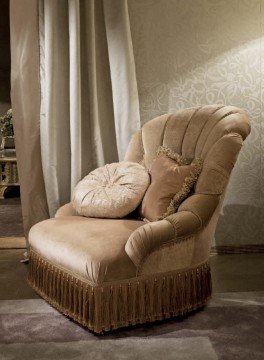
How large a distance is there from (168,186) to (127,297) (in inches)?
23.2

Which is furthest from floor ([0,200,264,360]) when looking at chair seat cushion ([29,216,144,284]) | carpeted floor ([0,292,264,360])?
chair seat cushion ([29,216,144,284])

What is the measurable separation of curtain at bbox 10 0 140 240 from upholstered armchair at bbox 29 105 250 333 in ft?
2.24

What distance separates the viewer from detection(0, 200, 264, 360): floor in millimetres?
1742

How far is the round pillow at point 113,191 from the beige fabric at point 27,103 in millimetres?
615

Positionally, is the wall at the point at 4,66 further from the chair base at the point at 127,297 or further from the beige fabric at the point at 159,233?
the chair base at the point at 127,297

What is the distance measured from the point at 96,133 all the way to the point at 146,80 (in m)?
0.49

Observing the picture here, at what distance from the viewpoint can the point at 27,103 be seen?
9.97 feet

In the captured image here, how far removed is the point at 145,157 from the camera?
2.67 m

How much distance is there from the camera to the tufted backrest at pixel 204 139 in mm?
2166

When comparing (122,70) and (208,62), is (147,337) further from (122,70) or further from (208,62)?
(208,62)

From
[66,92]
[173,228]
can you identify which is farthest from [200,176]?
[66,92]

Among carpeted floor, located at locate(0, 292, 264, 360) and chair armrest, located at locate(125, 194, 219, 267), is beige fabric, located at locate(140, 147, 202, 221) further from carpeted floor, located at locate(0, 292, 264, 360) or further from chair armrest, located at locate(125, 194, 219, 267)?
carpeted floor, located at locate(0, 292, 264, 360)

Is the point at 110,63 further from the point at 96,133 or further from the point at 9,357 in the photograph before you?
the point at 9,357

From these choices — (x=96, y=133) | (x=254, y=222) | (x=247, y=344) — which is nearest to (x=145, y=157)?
(x=96, y=133)
